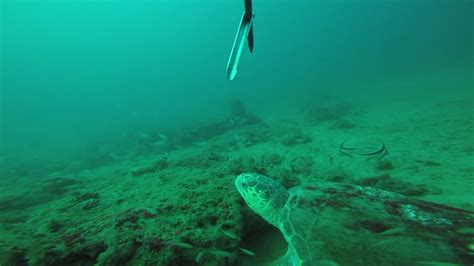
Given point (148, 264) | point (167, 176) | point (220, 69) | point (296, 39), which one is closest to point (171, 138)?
point (167, 176)

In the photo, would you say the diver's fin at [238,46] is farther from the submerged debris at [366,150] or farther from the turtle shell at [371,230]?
the submerged debris at [366,150]

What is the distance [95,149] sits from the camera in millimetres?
12430

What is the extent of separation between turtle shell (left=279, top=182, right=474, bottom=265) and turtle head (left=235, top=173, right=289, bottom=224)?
0.12 m

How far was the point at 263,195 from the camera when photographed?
2088 millimetres

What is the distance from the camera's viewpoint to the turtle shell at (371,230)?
1466 millimetres

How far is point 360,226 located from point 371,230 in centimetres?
8

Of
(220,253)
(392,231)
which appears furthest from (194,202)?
(392,231)

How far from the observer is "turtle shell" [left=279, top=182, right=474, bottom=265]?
1466 millimetres

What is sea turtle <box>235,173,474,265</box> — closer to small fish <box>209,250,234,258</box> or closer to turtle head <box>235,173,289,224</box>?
turtle head <box>235,173,289,224</box>

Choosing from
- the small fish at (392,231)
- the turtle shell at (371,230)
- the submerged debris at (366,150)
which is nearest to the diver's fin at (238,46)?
the turtle shell at (371,230)

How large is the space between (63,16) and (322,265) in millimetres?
101390

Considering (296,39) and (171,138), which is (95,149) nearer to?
(171,138)

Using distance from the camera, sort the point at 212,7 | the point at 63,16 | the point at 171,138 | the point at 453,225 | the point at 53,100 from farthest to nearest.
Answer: the point at 212,7 → the point at 63,16 → the point at 53,100 → the point at 171,138 → the point at 453,225

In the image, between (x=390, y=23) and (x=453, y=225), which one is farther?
(x=390, y=23)
